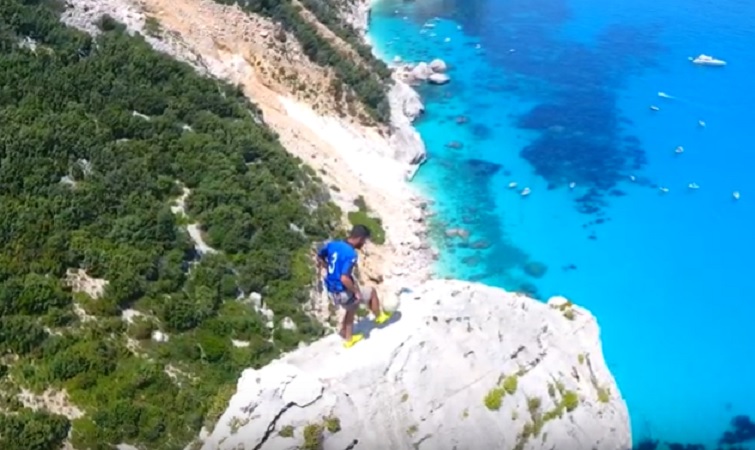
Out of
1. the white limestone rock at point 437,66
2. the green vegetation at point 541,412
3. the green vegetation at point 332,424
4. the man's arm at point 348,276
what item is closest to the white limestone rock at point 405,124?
the white limestone rock at point 437,66

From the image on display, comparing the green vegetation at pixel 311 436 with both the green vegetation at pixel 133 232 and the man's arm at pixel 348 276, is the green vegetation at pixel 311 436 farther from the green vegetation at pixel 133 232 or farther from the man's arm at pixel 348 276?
the green vegetation at pixel 133 232

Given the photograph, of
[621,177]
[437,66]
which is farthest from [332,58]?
[621,177]

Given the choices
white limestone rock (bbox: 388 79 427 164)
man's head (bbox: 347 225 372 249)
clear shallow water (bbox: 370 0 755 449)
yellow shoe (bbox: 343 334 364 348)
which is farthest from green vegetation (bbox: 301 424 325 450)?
white limestone rock (bbox: 388 79 427 164)

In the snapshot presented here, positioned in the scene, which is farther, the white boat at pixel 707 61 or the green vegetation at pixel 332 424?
the white boat at pixel 707 61

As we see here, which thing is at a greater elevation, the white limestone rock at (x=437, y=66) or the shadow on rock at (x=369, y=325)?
the shadow on rock at (x=369, y=325)

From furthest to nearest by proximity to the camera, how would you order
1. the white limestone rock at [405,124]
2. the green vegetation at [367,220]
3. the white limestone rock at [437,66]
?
the white limestone rock at [437,66]
the white limestone rock at [405,124]
the green vegetation at [367,220]

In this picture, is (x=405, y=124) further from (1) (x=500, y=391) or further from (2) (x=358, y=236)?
(2) (x=358, y=236)

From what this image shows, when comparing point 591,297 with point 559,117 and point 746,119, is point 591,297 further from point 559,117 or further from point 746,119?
point 746,119
